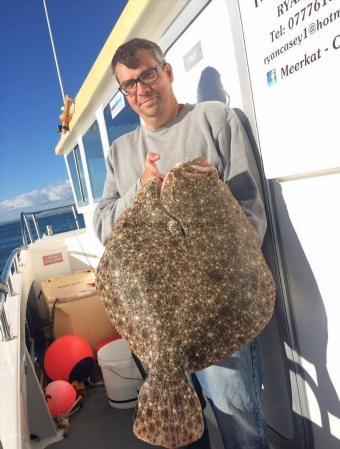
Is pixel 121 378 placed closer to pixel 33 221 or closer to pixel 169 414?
pixel 169 414

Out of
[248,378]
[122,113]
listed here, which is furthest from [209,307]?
[122,113]

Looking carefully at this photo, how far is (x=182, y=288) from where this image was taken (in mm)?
1453

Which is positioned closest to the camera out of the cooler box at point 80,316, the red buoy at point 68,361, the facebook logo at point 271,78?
the facebook logo at point 271,78

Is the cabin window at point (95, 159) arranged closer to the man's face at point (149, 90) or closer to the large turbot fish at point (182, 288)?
the man's face at point (149, 90)

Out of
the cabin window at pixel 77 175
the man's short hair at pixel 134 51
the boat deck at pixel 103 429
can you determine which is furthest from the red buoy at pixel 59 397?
the cabin window at pixel 77 175

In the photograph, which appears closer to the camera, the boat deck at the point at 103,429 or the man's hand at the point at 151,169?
the man's hand at the point at 151,169

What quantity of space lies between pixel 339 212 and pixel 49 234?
7.07m

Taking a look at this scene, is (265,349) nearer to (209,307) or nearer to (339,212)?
(209,307)

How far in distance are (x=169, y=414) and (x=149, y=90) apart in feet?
5.06

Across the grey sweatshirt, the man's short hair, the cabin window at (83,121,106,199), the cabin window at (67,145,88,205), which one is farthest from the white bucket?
the cabin window at (67,145,88,205)

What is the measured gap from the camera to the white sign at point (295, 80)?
1.27 m

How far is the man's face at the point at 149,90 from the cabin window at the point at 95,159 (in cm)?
220

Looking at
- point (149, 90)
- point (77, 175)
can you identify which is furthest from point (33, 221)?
point (149, 90)

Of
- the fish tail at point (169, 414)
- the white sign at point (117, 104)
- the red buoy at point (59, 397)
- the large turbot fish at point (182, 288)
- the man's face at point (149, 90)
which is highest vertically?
the white sign at point (117, 104)
